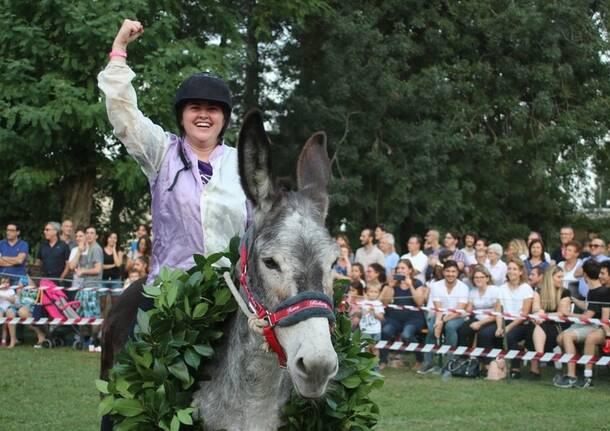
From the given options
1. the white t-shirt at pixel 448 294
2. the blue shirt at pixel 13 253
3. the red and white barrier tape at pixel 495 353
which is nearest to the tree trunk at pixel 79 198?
the blue shirt at pixel 13 253

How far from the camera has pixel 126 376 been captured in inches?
182

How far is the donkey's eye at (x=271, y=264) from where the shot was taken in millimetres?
4023

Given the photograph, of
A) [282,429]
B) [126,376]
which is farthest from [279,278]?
[126,376]

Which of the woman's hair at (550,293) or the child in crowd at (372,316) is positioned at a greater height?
the woman's hair at (550,293)

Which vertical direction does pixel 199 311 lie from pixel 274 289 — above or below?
below

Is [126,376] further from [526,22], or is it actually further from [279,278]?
[526,22]

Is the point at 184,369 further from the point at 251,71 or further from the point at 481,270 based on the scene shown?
the point at 251,71

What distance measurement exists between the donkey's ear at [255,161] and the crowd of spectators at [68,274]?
1145 centimetres

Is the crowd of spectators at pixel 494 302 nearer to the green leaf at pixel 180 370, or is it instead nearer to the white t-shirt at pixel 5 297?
the white t-shirt at pixel 5 297

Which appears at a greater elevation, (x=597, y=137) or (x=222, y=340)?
(x=597, y=137)

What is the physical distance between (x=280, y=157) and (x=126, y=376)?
19568 millimetres

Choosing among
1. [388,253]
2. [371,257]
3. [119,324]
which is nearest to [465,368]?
[371,257]

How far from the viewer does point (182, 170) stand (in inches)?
200

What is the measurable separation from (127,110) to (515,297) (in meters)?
9.64
